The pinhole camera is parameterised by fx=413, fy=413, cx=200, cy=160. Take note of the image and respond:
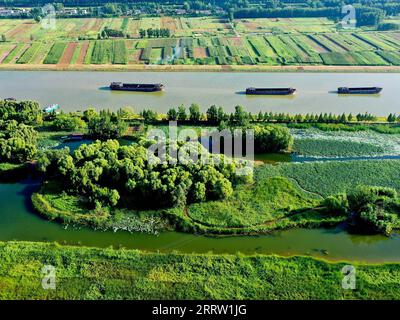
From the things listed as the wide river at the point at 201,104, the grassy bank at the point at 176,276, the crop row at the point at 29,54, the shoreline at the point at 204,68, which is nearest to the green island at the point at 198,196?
the grassy bank at the point at 176,276

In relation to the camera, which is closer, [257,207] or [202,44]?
[257,207]

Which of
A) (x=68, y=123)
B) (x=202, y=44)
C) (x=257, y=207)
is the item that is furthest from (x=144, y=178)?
(x=202, y=44)

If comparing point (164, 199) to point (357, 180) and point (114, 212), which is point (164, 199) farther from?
point (357, 180)

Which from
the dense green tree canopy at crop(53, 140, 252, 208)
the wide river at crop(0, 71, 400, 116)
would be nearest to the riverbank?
the dense green tree canopy at crop(53, 140, 252, 208)

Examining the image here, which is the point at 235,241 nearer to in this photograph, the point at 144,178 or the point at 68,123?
the point at 144,178

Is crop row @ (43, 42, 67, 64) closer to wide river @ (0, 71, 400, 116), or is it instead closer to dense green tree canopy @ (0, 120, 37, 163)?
wide river @ (0, 71, 400, 116)

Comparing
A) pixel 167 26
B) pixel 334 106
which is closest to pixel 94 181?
pixel 334 106
